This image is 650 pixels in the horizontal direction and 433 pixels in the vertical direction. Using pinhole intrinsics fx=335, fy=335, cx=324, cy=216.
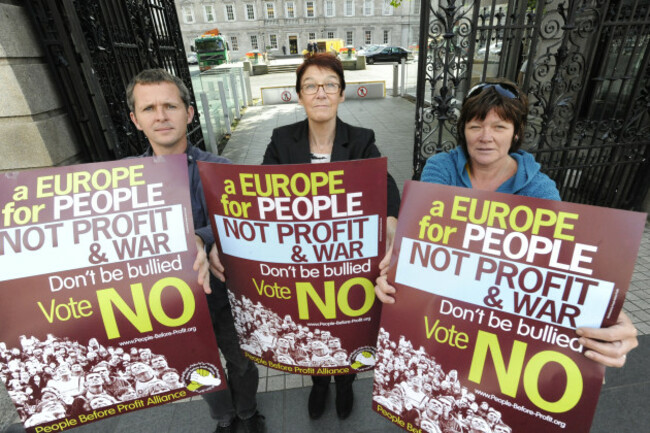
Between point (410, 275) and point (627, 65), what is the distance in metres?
4.33

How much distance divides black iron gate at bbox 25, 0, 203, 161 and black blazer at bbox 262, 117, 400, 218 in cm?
171

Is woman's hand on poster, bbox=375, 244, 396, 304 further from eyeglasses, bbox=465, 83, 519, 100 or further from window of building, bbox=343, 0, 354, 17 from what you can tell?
window of building, bbox=343, 0, 354, 17

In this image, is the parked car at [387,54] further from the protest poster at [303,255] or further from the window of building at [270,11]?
the protest poster at [303,255]

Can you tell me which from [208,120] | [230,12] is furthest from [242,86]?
[230,12]

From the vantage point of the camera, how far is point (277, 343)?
5.48 feet

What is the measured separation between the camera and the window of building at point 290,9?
4731 cm

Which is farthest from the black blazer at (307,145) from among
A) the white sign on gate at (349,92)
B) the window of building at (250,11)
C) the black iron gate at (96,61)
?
the window of building at (250,11)

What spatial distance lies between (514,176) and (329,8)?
2155 inches

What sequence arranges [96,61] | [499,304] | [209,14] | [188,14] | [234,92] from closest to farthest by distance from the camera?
[499,304]
[96,61]
[234,92]
[188,14]
[209,14]

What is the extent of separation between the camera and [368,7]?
1889 inches

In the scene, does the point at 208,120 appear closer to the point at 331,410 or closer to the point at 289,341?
the point at 331,410

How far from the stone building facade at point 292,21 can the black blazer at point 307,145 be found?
51780 mm

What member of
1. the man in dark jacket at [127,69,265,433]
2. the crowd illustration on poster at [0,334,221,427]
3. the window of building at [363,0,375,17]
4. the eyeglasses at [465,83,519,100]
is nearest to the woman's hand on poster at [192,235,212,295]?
the man in dark jacket at [127,69,265,433]

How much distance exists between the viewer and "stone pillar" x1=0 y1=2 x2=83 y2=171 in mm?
2350
